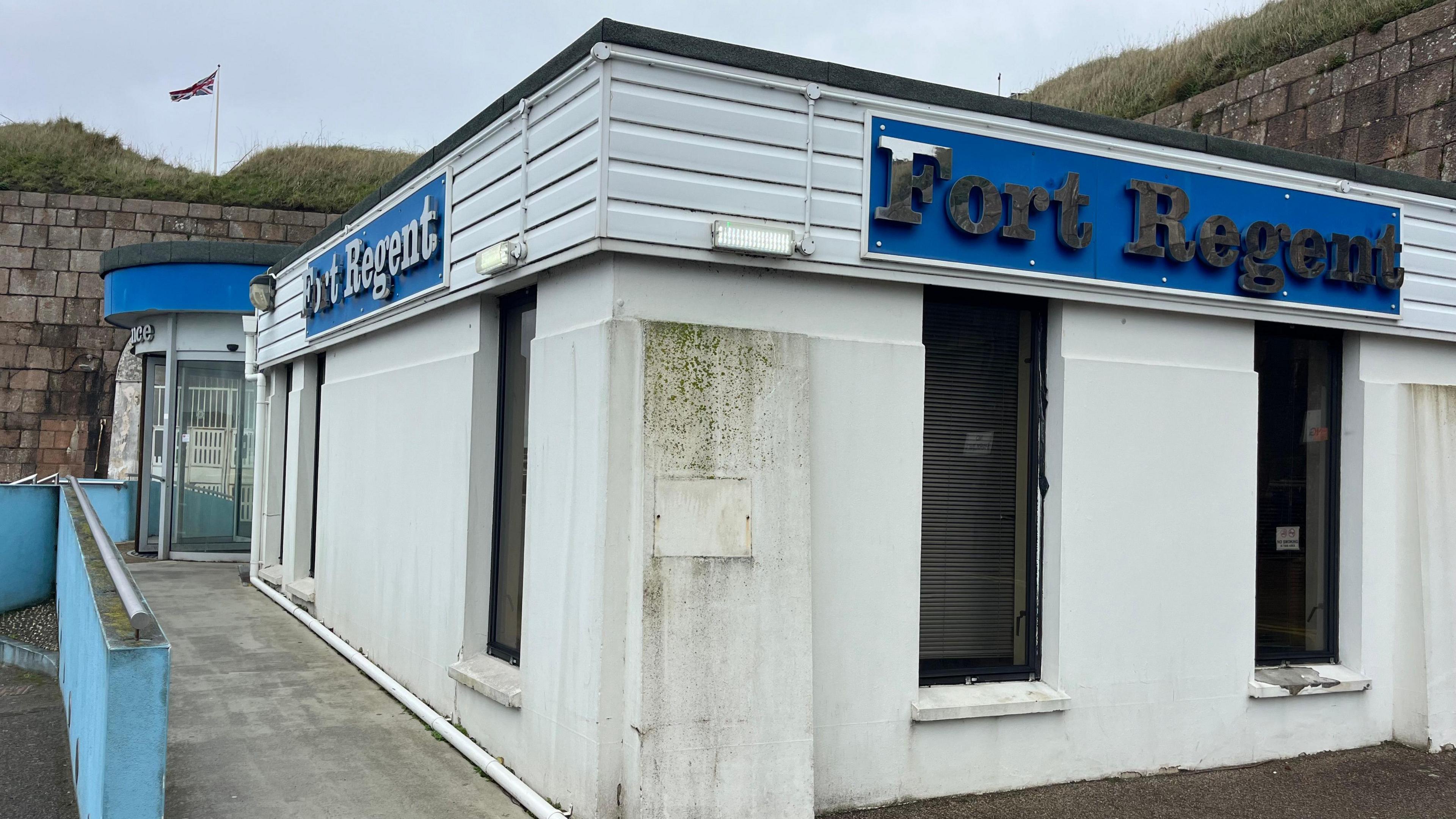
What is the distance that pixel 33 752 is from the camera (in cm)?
780

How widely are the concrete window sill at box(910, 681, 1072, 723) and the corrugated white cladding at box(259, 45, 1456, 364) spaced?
7.23 ft

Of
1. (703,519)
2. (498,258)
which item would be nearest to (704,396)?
(703,519)

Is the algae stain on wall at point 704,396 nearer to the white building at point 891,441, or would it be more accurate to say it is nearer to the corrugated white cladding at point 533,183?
the white building at point 891,441

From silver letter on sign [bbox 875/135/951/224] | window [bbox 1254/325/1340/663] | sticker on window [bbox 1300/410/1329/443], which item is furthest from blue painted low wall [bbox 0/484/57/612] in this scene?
sticker on window [bbox 1300/410/1329/443]

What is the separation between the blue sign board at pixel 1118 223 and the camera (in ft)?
19.9

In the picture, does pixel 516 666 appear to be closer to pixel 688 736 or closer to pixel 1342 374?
pixel 688 736

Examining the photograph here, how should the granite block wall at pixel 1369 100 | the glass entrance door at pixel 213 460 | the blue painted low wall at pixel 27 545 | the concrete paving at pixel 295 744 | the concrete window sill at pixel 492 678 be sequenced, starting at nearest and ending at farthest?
the concrete paving at pixel 295 744 < the concrete window sill at pixel 492 678 < the granite block wall at pixel 1369 100 < the blue painted low wall at pixel 27 545 < the glass entrance door at pixel 213 460

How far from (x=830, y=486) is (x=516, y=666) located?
Answer: 222 centimetres

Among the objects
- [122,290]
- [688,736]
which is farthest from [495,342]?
[122,290]

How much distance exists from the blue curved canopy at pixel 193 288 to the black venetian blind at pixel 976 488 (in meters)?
11.9

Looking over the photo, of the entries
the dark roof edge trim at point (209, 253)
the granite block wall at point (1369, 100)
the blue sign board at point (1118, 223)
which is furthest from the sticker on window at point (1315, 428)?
the dark roof edge trim at point (209, 253)

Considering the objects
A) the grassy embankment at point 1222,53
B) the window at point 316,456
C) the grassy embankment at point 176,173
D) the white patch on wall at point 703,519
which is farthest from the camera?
the grassy embankment at point 176,173

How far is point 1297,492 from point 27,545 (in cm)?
1434

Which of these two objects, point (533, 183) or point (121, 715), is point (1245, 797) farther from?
point (121, 715)
